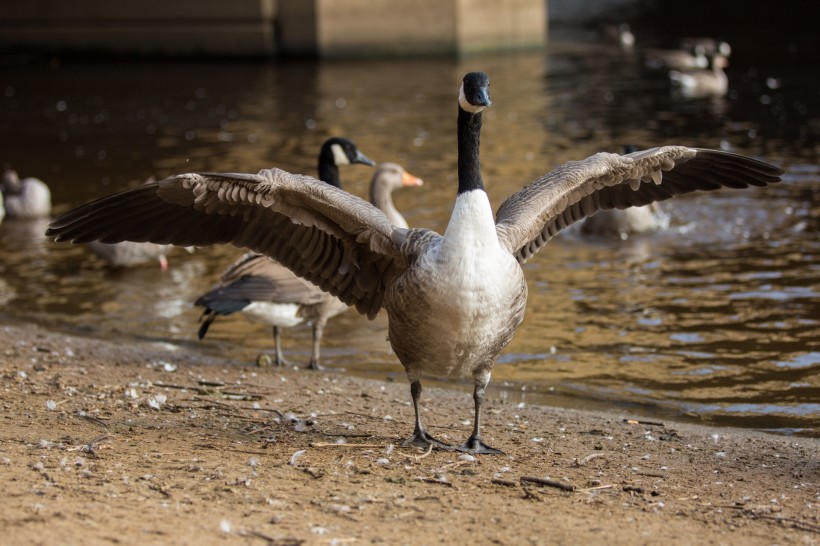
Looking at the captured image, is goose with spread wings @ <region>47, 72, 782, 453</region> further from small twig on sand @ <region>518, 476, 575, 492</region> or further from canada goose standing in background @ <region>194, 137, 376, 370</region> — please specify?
canada goose standing in background @ <region>194, 137, 376, 370</region>

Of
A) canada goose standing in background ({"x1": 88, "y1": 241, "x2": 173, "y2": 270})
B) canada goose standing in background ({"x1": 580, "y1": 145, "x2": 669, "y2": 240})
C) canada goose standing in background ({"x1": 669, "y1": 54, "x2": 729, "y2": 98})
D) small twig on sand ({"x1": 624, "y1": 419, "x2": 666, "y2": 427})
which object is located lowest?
small twig on sand ({"x1": 624, "y1": 419, "x2": 666, "y2": 427})

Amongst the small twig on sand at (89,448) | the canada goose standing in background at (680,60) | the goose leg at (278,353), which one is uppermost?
the canada goose standing in background at (680,60)

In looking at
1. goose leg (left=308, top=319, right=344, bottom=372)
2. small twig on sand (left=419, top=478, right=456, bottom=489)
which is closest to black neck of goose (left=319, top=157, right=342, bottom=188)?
goose leg (left=308, top=319, right=344, bottom=372)

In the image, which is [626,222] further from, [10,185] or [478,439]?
[10,185]

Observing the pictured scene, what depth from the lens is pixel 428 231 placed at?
19.2 feet

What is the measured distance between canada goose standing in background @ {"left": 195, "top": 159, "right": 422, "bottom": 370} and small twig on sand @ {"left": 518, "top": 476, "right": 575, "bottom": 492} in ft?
10.2

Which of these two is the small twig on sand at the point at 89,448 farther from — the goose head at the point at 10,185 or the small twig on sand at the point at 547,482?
the goose head at the point at 10,185

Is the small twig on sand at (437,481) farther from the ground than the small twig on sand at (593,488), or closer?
farther from the ground

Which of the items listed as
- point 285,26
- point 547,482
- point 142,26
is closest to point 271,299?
point 547,482

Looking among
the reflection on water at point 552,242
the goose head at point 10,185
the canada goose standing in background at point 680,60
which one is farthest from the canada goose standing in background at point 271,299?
the canada goose standing in background at point 680,60

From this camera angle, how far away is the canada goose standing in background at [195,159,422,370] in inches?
315

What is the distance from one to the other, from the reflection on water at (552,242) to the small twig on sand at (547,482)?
2.24 metres

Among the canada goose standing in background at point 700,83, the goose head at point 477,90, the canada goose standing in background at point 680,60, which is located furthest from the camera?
the canada goose standing in background at point 680,60

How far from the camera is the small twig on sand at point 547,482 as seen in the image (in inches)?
202
